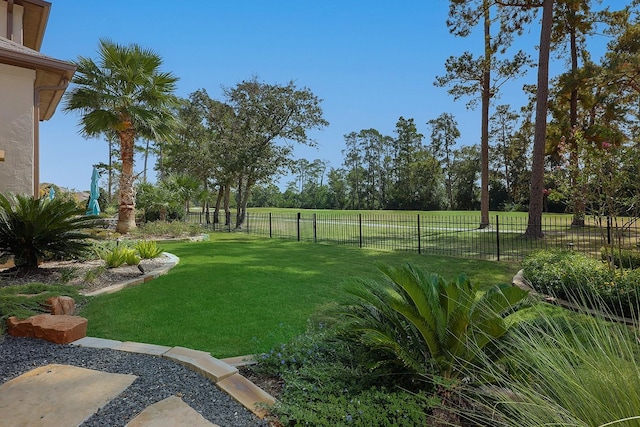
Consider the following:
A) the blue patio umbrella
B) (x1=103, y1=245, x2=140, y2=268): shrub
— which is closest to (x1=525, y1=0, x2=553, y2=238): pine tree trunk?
(x1=103, y1=245, x2=140, y2=268): shrub

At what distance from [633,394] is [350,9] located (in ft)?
36.7

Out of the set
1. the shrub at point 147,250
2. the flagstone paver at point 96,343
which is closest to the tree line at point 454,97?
the shrub at point 147,250

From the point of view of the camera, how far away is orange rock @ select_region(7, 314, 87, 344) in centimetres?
325

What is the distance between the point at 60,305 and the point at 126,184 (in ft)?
31.8

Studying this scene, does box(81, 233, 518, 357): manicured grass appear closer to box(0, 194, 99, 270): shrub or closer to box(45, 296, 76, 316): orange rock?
box(45, 296, 76, 316): orange rock

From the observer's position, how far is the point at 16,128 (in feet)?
25.3

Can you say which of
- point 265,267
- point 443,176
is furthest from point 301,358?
point 443,176

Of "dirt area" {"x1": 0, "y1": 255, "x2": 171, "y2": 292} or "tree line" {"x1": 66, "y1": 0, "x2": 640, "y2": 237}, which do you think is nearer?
"dirt area" {"x1": 0, "y1": 255, "x2": 171, "y2": 292}

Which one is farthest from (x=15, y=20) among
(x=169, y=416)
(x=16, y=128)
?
(x=169, y=416)

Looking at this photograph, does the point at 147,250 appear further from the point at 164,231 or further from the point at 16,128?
the point at 164,231

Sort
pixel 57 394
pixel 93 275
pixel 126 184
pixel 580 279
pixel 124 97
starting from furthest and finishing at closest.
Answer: pixel 126 184, pixel 124 97, pixel 93 275, pixel 580 279, pixel 57 394

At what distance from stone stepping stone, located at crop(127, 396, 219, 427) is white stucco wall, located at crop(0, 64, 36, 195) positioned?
7.86m

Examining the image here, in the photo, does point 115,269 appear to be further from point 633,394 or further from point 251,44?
point 251,44

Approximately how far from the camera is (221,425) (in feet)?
6.60
